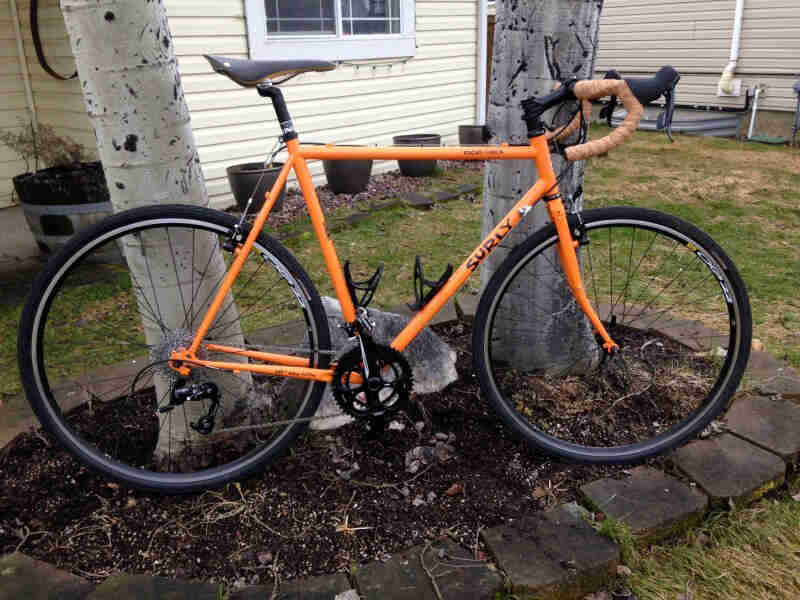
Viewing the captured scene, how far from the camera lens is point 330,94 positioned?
229 inches

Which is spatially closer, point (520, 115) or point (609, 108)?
point (609, 108)

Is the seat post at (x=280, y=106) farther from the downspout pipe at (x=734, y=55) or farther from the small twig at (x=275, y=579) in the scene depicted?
the downspout pipe at (x=734, y=55)

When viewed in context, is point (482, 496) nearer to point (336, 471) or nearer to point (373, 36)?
point (336, 471)

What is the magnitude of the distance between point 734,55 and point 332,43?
20.7ft

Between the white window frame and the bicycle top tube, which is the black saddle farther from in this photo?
the white window frame

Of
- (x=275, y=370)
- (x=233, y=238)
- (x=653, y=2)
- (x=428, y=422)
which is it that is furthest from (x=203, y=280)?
(x=653, y=2)

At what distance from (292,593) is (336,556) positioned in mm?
188

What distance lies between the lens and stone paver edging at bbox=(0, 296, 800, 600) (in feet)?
5.18

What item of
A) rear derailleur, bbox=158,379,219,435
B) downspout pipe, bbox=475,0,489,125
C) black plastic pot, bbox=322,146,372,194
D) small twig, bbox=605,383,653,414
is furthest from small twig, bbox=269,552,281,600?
downspout pipe, bbox=475,0,489,125

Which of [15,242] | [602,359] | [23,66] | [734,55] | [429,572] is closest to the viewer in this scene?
[429,572]

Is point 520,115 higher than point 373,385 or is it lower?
higher

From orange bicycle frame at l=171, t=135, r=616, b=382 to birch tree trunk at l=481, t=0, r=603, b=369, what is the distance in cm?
28

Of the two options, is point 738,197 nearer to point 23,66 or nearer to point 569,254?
point 569,254

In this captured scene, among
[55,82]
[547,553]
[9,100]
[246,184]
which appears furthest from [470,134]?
[547,553]
